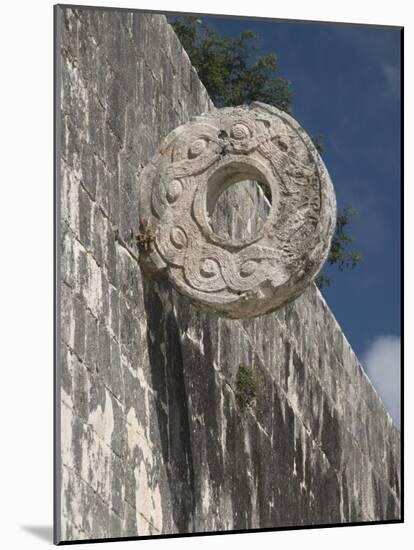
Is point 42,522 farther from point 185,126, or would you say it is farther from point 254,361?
point 254,361

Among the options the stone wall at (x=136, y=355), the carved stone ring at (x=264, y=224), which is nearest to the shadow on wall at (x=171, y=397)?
the stone wall at (x=136, y=355)

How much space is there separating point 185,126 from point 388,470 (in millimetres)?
5700

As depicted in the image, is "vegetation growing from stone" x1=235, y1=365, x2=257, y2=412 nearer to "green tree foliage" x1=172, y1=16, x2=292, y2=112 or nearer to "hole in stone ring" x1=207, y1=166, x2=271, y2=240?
"hole in stone ring" x1=207, y1=166, x2=271, y2=240

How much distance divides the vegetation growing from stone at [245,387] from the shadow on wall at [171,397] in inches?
52.1

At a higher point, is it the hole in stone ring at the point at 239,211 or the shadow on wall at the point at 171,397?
the hole in stone ring at the point at 239,211

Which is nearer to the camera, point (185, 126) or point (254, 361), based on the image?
point (185, 126)

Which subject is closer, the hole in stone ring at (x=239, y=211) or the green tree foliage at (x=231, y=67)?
the hole in stone ring at (x=239, y=211)

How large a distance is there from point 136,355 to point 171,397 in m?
0.62

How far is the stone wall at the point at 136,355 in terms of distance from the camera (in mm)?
10398

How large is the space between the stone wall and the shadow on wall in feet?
0.04

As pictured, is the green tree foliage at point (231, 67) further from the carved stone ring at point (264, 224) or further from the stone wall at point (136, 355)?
the carved stone ring at point (264, 224)

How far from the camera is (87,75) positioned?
35.2 ft

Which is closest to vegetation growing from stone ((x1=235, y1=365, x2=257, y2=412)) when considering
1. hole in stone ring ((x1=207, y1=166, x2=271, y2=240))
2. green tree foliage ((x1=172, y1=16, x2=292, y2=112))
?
hole in stone ring ((x1=207, y1=166, x2=271, y2=240))

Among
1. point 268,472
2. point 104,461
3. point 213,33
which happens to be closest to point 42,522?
point 104,461
